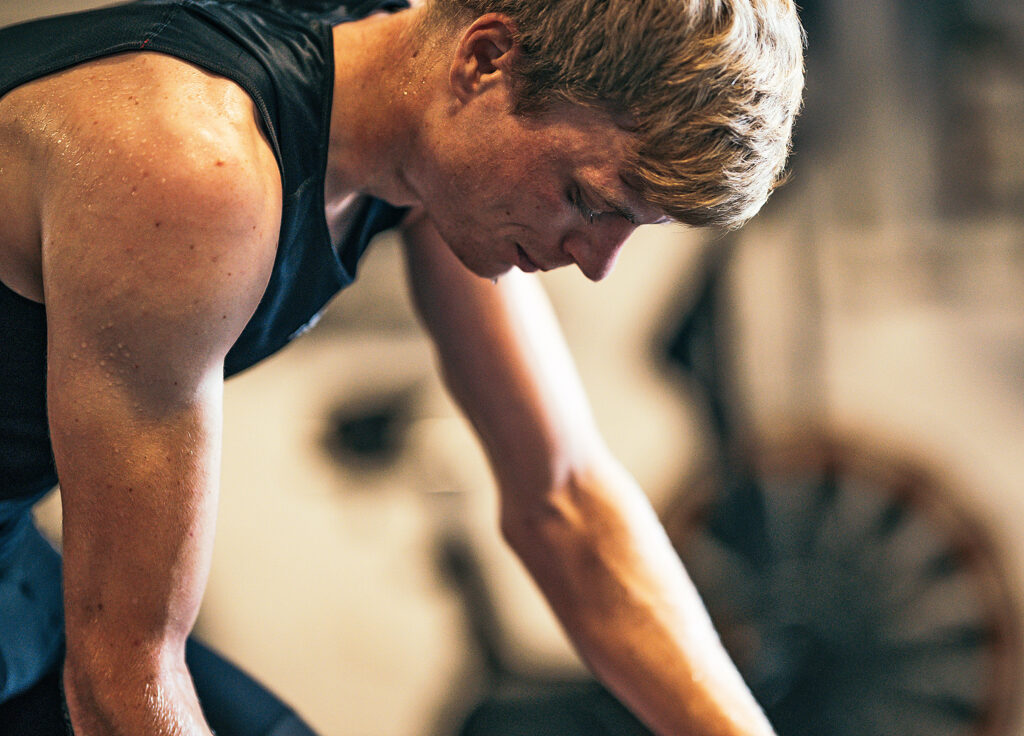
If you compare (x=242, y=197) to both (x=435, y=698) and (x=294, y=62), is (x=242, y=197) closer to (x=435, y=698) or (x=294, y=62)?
(x=294, y=62)

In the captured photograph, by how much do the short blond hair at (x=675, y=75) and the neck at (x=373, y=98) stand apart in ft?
0.18

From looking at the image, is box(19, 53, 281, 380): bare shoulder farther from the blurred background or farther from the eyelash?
Result: the blurred background

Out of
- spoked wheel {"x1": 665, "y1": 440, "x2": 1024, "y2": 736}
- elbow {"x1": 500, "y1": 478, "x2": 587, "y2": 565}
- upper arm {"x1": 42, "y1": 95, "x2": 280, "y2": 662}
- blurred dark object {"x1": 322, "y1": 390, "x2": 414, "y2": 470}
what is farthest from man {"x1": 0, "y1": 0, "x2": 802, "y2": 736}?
blurred dark object {"x1": 322, "y1": 390, "x2": 414, "y2": 470}

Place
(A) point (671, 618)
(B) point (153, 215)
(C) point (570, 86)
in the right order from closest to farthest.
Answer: (B) point (153, 215) < (C) point (570, 86) < (A) point (671, 618)

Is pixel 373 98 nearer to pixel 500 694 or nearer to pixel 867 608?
pixel 867 608

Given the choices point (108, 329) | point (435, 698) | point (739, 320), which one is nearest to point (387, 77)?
point (108, 329)

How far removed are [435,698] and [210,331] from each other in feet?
6.24

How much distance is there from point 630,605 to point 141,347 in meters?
0.56

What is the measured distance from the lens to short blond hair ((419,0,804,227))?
0.73 meters

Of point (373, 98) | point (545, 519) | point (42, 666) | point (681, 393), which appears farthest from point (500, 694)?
point (373, 98)

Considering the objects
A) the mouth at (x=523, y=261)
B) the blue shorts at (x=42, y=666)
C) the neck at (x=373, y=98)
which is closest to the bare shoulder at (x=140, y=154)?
the neck at (x=373, y=98)

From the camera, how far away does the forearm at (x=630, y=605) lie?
954 mm

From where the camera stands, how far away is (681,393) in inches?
96.3

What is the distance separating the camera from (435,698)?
2.41 m
